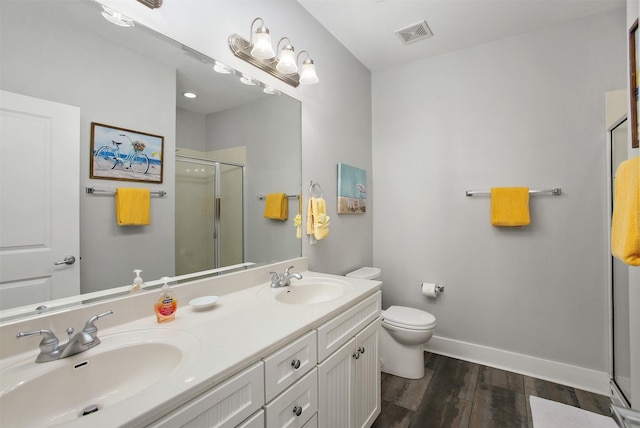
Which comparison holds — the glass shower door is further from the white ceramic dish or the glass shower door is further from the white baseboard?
the white baseboard

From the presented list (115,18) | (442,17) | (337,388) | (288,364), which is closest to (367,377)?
(337,388)

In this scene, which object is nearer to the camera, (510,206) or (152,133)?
(152,133)

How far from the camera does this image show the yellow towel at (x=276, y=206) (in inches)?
69.9

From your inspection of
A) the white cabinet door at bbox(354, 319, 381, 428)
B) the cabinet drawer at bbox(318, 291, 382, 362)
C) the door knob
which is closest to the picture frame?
the cabinet drawer at bbox(318, 291, 382, 362)

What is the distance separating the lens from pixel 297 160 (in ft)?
6.33

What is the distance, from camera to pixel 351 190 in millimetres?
2453

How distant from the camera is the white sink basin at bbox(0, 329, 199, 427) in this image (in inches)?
26.5

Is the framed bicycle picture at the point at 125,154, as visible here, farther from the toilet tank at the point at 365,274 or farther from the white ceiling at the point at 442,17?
the toilet tank at the point at 365,274

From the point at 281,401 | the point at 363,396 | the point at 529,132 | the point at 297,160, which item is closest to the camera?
the point at 281,401

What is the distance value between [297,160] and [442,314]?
192 cm

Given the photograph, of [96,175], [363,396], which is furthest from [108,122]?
[363,396]

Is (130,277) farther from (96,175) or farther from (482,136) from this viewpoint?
(482,136)

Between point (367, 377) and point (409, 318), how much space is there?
0.75m

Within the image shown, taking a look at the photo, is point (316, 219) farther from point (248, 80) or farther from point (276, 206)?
point (248, 80)
